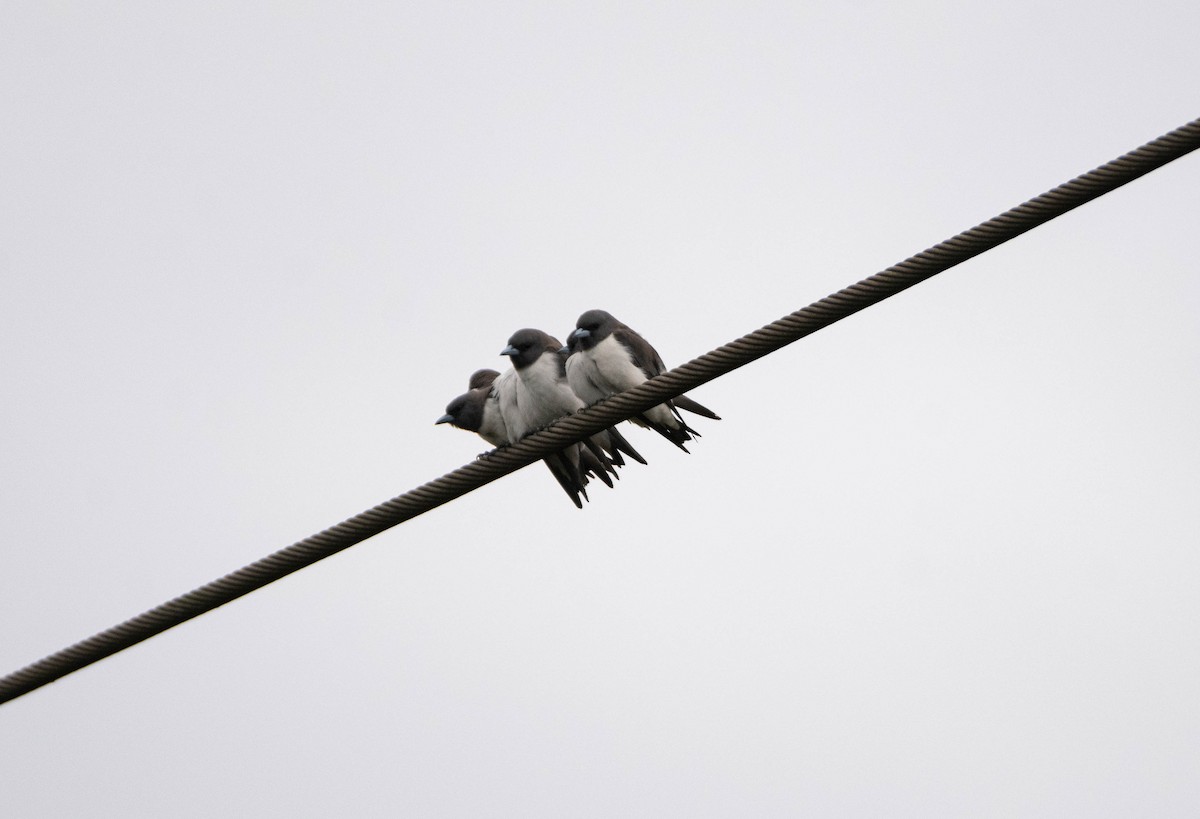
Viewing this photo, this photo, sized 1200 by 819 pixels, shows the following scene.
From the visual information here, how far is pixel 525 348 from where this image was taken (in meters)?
7.45

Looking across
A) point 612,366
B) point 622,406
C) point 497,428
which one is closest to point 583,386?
point 612,366

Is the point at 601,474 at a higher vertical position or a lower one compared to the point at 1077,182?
higher

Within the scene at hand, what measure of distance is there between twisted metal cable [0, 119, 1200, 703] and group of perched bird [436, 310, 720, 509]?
1909 millimetres

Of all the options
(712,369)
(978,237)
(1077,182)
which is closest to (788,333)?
(712,369)

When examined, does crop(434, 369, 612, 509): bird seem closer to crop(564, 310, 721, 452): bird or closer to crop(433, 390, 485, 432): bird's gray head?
crop(433, 390, 485, 432): bird's gray head

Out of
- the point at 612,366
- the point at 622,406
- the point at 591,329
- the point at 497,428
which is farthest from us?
the point at 497,428

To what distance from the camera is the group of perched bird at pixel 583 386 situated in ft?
23.8

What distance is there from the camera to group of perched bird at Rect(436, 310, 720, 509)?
285 inches

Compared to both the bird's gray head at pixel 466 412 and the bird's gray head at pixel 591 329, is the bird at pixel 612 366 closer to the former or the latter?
the bird's gray head at pixel 591 329

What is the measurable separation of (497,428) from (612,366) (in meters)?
0.87

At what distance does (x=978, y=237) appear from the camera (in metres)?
4.23

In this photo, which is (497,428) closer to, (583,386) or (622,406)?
(583,386)

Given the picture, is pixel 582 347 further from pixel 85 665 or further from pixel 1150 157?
pixel 1150 157

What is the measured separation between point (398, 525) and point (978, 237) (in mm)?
2172
